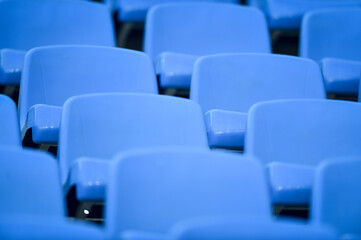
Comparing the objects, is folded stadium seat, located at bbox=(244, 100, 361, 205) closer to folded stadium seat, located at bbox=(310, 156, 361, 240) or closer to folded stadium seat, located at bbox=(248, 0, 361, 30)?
folded stadium seat, located at bbox=(310, 156, 361, 240)

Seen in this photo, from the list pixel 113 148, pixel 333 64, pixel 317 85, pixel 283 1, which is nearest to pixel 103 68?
pixel 113 148

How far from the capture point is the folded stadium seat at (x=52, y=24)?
1.39m

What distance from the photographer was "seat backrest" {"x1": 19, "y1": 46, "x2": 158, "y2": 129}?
1186mm

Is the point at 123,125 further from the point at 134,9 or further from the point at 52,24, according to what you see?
the point at 134,9

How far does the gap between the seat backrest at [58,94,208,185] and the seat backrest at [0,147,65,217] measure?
0.54 feet

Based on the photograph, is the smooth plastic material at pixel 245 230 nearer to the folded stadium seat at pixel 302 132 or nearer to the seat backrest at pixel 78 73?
the folded stadium seat at pixel 302 132

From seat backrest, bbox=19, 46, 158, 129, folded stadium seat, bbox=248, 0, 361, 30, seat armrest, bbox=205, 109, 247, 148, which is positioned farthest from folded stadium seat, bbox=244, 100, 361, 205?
folded stadium seat, bbox=248, 0, 361, 30

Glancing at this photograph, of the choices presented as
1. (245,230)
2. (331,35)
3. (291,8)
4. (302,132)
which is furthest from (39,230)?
(291,8)

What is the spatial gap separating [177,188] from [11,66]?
0.61 meters

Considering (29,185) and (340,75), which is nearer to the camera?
(29,185)

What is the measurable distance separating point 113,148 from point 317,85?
456 millimetres

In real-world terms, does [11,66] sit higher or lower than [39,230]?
lower

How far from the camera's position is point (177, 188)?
825 mm

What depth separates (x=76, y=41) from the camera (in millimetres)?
1440
